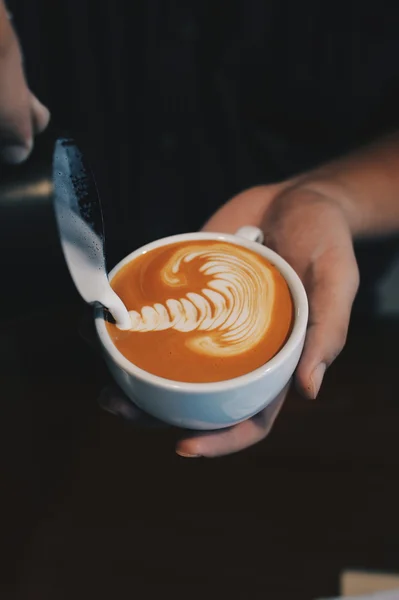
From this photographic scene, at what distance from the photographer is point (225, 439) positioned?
0.76 m

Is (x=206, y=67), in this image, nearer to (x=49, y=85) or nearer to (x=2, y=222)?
Answer: (x=49, y=85)

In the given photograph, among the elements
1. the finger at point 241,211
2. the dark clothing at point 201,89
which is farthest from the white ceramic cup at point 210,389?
the dark clothing at point 201,89

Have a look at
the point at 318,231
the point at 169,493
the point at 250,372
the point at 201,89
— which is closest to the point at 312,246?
the point at 318,231

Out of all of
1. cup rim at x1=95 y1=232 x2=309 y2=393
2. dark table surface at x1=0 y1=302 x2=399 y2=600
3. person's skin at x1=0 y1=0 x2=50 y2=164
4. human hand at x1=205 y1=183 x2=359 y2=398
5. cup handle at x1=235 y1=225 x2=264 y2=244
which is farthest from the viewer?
dark table surface at x1=0 y1=302 x2=399 y2=600

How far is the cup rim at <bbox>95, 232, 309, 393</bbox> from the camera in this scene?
63 cm

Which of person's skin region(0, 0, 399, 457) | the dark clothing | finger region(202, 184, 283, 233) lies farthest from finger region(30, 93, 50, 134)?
finger region(202, 184, 283, 233)

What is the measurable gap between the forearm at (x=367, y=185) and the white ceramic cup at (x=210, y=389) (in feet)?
1.26

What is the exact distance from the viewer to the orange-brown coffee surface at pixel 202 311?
0.67m

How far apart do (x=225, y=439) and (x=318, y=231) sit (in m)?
0.34

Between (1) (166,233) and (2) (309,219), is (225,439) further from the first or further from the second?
(1) (166,233)

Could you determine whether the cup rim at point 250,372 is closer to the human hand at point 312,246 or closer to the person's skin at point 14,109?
the human hand at point 312,246

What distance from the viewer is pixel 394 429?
141 cm

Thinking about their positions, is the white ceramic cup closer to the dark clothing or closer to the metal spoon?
the metal spoon

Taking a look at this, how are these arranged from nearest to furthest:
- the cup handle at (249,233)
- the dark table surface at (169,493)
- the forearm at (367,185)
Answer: the cup handle at (249,233) < the forearm at (367,185) < the dark table surface at (169,493)
